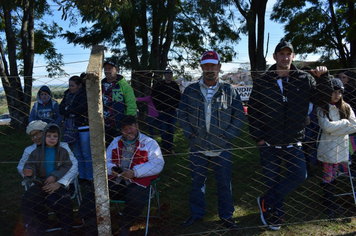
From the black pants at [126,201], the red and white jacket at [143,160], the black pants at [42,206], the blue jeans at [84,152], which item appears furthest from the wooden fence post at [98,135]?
the blue jeans at [84,152]

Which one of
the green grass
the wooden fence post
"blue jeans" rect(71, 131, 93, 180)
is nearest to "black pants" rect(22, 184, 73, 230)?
the green grass

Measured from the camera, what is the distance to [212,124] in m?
2.79

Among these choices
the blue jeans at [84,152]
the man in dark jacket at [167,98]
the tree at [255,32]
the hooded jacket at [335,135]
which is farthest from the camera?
the tree at [255,32]

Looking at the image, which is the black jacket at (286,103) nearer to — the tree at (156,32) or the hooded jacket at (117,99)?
the hooded jacket at (117,99)

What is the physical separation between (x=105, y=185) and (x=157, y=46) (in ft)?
24.9

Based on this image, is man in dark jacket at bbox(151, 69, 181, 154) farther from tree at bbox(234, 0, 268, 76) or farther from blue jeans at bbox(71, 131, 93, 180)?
tree at bbox(234, 0, 268, 76)

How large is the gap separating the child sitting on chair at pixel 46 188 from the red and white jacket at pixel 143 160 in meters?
0.44

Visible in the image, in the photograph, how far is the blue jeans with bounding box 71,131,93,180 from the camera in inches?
152

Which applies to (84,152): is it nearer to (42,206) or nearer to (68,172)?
(68,172)

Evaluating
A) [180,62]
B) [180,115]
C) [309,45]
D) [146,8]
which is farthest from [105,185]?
[309,45]

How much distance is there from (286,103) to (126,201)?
1.74 metres

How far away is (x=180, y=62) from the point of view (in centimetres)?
1088

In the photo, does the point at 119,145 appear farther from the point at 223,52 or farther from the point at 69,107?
the point at 223,52

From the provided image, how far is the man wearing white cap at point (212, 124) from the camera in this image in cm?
280
